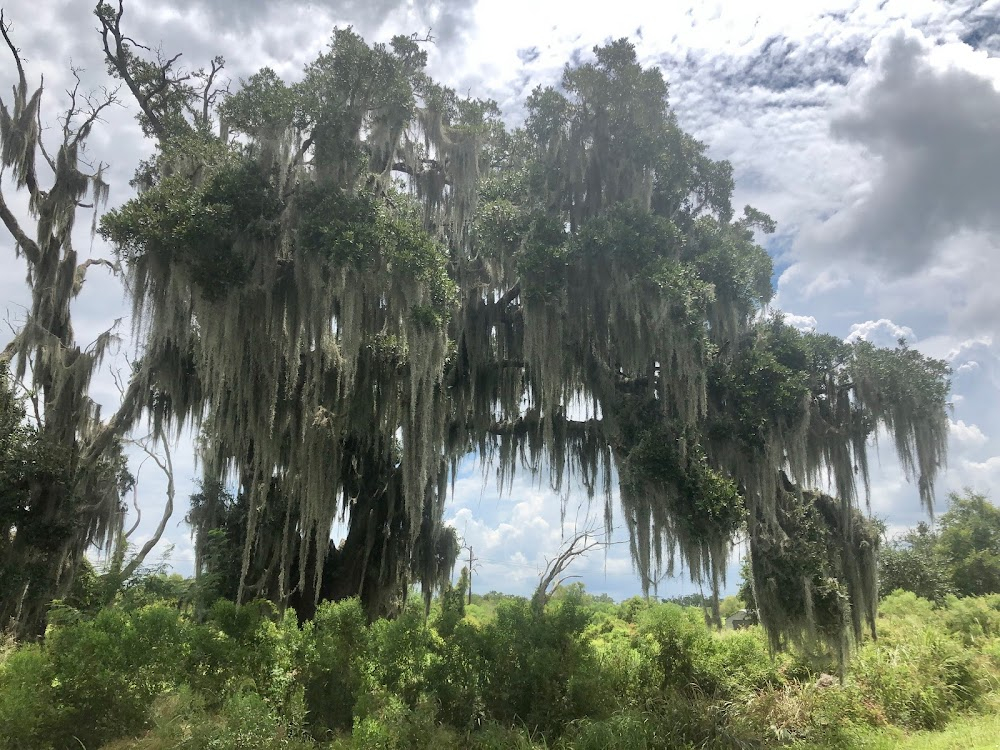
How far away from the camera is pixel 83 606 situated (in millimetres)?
11430

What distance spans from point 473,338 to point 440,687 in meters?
5.52

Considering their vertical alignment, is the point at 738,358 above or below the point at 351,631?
above

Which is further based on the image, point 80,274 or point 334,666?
point 80,274

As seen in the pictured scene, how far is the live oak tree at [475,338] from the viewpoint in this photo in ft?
29.4

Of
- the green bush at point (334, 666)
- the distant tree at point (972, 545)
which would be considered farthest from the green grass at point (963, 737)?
the distant tree at point (972, 545)

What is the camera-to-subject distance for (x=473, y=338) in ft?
36.1

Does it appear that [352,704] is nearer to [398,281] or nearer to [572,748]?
[572,748]

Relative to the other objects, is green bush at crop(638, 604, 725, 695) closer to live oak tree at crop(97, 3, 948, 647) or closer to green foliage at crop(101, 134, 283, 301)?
live oak tree at crop(97, 3, 948, 647)

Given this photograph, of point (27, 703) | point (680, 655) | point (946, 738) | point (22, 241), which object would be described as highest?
point (22, 241)

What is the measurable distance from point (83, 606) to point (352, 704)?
7017 millimetres

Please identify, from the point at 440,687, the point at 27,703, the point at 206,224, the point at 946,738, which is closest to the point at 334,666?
the point at 440,687

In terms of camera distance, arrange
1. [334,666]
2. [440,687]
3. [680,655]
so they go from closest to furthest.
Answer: [334,666] → [440,687] → [680,655]

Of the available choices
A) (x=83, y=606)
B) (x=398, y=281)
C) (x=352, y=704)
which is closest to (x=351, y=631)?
(x=352, y=704)

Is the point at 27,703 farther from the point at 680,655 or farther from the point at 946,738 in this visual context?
the point at 946,738
